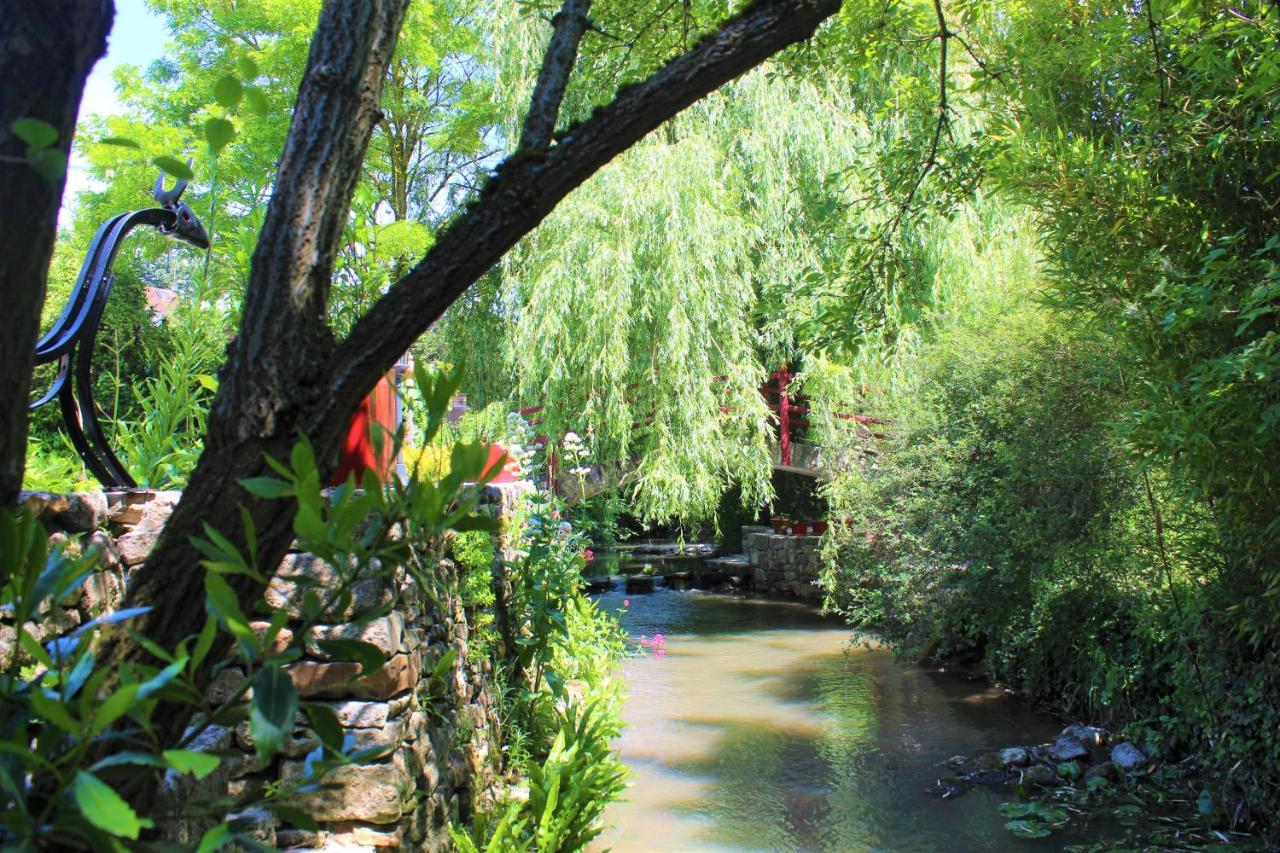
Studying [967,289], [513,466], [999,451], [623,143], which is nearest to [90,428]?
[623,143]

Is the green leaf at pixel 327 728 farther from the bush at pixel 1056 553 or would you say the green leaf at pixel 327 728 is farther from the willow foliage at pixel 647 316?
the willow foliage at pixel 647 316

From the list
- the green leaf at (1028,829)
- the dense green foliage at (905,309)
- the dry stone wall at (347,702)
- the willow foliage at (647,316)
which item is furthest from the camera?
the willow foliage at (647,316)

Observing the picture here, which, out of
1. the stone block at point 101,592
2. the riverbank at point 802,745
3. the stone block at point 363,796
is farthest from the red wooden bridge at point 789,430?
the stone block at point 101,592

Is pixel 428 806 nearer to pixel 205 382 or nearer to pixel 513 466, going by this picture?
pixel 205 382

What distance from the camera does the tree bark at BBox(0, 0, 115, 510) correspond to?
2.79 ft

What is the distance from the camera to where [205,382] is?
2746 mm

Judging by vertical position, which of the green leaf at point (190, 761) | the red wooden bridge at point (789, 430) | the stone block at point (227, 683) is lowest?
the stone block at point (227, 683)

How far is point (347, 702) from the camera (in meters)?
2.79

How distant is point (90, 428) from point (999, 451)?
20.6ft

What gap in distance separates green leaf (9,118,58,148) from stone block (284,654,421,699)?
6.89 ft

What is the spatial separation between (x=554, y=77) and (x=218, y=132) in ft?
1.63

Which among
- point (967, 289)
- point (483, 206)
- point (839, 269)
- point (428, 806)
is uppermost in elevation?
point (967, 289)

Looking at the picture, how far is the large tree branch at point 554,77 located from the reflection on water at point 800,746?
448 centimetres

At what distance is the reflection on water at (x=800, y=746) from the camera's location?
5488 mm
